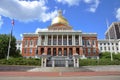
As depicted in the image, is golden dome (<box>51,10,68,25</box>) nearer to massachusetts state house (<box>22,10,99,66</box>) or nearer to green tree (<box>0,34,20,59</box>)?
massachusetts state house (<box>22,10,99,66</box>)

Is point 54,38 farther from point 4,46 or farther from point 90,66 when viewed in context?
point 90,66

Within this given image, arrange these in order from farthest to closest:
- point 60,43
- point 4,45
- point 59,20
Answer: point 59,20 → point 60,43 → point 4,45

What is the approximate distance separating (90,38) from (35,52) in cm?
2703

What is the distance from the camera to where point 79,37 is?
70.4 m

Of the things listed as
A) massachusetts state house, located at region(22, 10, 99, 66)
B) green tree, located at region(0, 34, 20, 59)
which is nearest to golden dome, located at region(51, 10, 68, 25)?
massachusetts state house, located at region(22, 10, 99, 66)

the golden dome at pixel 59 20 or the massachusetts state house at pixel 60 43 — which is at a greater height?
the golden dome at pixel 59 20

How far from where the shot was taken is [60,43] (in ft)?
236

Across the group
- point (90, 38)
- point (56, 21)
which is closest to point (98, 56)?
point (90, 38)

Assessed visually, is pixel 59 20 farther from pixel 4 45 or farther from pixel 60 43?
pixel 4 45

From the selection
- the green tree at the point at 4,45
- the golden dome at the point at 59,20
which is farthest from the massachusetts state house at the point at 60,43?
the green tree at the point at 4,45

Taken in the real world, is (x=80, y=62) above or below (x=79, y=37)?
below

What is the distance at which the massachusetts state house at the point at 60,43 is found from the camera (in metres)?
69.1

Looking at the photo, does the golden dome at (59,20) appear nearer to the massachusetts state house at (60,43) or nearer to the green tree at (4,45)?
the massachusetts state house at (60,43)

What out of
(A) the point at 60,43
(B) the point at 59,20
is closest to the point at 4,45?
(A) the point at 60,43
